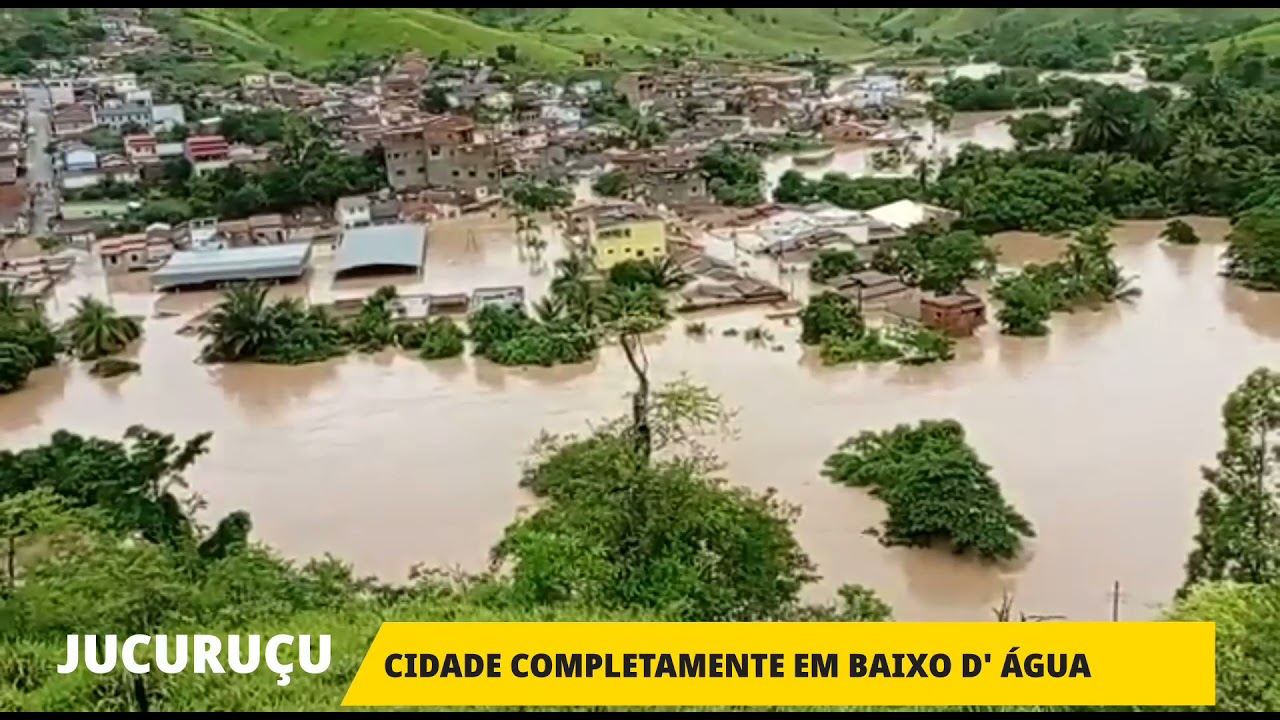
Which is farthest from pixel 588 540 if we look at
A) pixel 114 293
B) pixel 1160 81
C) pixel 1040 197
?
pixel 1160 81

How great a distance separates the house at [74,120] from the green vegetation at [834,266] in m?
11.5

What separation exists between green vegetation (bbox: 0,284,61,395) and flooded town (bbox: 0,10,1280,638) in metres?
0.08

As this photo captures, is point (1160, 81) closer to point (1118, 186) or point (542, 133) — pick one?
point (1118, 186)

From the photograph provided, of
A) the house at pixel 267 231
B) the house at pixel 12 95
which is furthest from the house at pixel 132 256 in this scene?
the house at pixel 12 95

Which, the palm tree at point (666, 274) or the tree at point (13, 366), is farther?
the palm tree at point (666, 274)

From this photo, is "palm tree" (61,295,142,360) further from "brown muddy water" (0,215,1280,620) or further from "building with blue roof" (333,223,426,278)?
"building with blue roof" (333,223,426,278)

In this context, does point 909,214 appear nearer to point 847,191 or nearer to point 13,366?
point 847,191

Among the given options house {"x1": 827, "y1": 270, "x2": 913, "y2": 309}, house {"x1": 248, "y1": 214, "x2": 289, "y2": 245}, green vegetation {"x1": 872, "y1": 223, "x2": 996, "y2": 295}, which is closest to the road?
house {"x1": 248, "y1": 214, "x2": 289, "y2": 245}

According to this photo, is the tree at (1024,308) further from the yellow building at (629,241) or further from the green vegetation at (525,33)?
the green vegetation at (525,33)

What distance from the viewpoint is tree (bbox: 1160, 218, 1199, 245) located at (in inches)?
480

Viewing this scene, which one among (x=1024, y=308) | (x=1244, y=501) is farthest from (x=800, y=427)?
(x=1244, y=501)

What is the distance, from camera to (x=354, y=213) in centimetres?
1382

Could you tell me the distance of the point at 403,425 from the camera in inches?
331

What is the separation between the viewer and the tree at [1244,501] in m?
4.93
